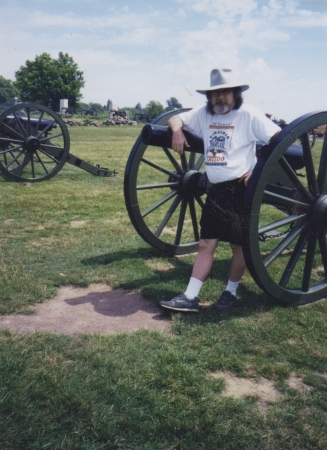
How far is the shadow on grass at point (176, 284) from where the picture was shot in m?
3.55

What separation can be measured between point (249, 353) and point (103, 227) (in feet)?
10.8

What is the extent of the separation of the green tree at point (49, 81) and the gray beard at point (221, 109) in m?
65.3

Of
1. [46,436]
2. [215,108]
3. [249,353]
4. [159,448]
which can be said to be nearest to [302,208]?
[215,108]

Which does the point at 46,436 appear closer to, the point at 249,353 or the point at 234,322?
the point at 249,353

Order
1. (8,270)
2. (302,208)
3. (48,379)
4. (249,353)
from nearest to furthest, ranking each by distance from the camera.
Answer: (48,379) < (249,353) < (302,208) < (8,270)

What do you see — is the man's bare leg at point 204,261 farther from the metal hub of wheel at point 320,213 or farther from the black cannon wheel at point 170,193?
the black cannon wheel at point 170,193

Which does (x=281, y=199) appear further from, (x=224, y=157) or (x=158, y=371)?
(x=158, y=371)

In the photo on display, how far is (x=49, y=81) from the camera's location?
65.8 m

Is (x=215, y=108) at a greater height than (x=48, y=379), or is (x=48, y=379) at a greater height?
(x=215, y=108)

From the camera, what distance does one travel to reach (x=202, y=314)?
354cm

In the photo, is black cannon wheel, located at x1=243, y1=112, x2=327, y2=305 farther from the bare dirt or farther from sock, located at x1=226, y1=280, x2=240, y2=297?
the bare dirt

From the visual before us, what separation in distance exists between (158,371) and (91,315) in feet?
3.10

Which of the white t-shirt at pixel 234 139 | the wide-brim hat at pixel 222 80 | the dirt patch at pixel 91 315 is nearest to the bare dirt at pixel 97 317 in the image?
the dirt patch at pixel 91 315

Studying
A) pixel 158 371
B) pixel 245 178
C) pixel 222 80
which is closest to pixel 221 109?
pixel 222 80
